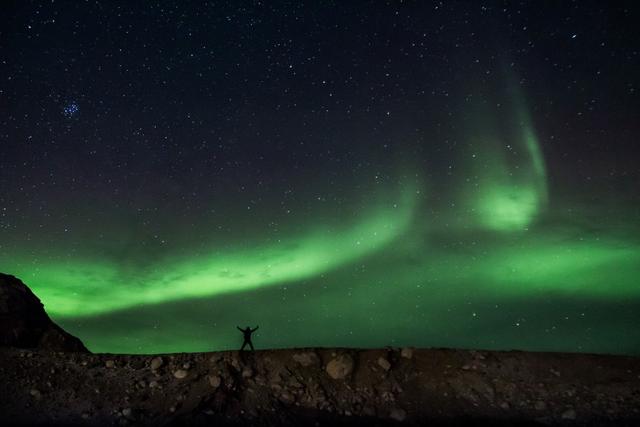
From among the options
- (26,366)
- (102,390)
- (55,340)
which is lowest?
(102,390)

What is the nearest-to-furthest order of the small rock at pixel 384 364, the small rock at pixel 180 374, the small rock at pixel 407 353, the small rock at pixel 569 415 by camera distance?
the small rock at pixel 569 415 < the small rock at pixel 180 374 < the small rock at pixel 384 364 < the small rock at pixel 407 353

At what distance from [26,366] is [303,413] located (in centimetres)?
658

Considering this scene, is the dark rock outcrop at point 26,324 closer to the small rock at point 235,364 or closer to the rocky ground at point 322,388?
the rocky ground at point 322,388

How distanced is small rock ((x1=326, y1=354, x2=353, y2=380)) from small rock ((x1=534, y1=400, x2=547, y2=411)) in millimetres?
4129

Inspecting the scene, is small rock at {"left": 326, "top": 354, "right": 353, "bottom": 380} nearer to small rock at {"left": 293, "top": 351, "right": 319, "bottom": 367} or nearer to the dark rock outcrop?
small rock at {"left": 293, "top": 351, "right": 319, "bottom": 367}

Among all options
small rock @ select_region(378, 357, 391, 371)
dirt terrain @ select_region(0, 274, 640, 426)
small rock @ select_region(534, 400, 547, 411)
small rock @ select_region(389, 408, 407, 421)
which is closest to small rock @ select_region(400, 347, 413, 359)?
dirt terrain @ select_region(0, 274, 640, 426)

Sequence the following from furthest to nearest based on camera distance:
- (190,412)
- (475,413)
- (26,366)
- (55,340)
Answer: (55,340) < (26,366) < (475,413) < (190,412)

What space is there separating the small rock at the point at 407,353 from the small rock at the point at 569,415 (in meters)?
3.40

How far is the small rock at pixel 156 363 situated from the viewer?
371 inches

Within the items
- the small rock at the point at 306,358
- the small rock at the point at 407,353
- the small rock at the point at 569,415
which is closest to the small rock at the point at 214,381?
the small rock at the point at 306,358

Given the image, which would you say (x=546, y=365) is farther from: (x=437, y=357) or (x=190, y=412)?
(x=190, y=412)

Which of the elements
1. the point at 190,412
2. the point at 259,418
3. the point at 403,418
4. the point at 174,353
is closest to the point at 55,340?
the point at 174,353

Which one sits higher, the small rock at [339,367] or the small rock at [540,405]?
the small rock at [339,367]

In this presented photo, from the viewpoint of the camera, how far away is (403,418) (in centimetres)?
833
